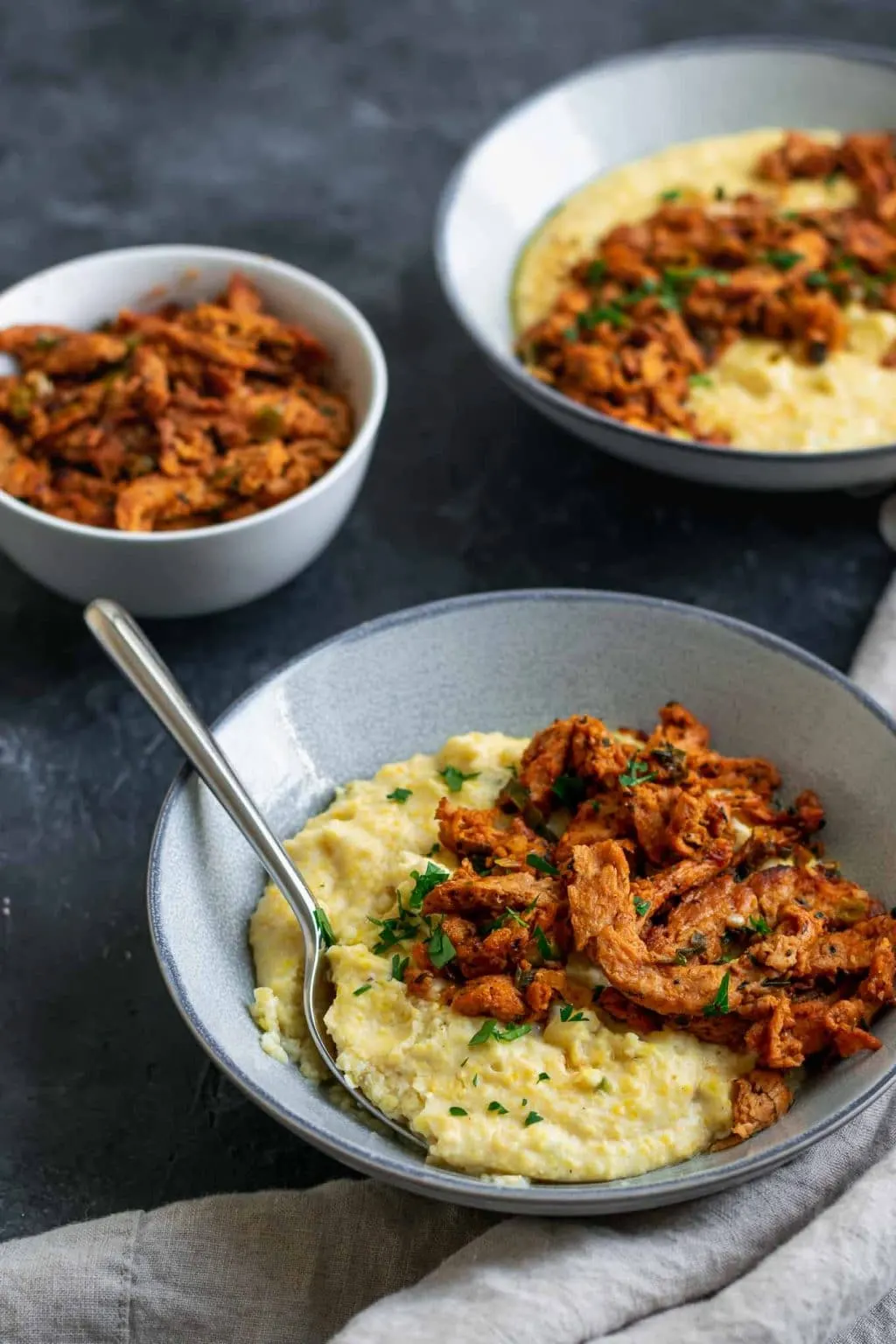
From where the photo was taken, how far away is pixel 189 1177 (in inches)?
123

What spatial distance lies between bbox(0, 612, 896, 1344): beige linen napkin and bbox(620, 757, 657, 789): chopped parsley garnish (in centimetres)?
78

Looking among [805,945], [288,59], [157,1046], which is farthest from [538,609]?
[288,59]

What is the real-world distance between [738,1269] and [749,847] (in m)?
0.81

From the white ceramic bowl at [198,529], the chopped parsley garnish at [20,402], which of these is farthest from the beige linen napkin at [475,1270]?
the chopped parsley garnish at [20,402]

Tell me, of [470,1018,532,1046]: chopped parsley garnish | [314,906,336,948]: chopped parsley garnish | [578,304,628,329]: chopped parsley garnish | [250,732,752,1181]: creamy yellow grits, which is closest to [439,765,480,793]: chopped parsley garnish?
[250,732,752,1181]: creamy yellow grits

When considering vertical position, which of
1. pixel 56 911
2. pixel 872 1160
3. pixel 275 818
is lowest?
pixel 56 911

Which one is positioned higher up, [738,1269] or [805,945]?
[805,945]

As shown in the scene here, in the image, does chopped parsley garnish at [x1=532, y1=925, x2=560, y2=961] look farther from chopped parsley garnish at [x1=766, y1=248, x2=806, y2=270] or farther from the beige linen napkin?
chopped parsley garnish at [x1=766, y1=248, x2=806, y2=270]

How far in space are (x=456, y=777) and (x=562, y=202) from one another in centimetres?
268

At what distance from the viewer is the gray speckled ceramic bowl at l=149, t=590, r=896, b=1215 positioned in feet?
9.50

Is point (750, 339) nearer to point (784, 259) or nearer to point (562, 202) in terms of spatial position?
point (784, 259)

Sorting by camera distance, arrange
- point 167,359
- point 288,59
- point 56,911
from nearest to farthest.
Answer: point 56,911 < point 167,359 < point 288,59

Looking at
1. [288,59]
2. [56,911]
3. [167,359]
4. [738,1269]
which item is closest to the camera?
[738,1269]

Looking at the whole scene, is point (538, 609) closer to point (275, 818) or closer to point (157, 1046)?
point (275, 818)
